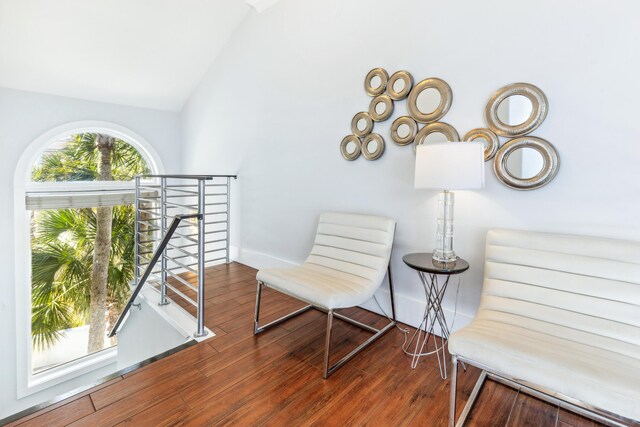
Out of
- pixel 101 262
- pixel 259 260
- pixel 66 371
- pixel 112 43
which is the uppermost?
pixel 112 43

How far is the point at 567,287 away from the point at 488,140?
2.96ft

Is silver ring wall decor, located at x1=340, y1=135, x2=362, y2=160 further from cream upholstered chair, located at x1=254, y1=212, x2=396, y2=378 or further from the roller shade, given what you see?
the roller shade

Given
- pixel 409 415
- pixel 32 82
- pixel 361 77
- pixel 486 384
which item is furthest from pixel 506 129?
pixel 32 82

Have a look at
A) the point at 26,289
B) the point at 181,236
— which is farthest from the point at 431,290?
the point at 26,289

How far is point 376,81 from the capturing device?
239 cm

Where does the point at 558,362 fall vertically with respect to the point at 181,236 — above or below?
below

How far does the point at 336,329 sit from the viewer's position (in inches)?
89.8

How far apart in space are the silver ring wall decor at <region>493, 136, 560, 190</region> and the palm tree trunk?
14.4ft

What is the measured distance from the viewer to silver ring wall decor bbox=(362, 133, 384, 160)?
2387mm

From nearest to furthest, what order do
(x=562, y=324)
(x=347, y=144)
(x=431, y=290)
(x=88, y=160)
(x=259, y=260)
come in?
(x=562, y=324) → (x=431, y=290) → (x=347, y=144) → (x=259, y=260) → (x=88, y=160)

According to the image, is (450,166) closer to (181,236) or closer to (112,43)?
(181,236)

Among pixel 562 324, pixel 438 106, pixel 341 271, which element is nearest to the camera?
pixel 562 324

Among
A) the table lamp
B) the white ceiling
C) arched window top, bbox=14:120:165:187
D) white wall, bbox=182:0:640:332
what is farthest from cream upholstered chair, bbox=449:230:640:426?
arched window top, bbox=14:120:165:187

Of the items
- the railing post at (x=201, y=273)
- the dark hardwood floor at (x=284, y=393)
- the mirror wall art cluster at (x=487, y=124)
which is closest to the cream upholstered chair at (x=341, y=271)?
the dark hardwood floor at (x=284, y=393)
